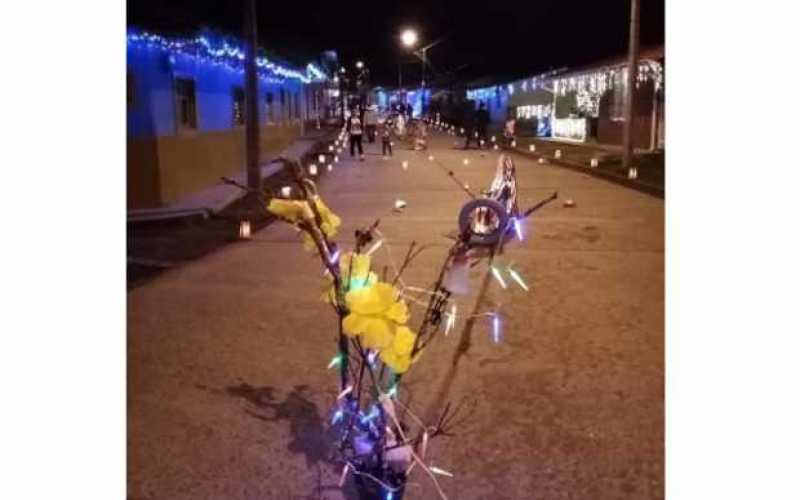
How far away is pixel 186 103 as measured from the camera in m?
17.0

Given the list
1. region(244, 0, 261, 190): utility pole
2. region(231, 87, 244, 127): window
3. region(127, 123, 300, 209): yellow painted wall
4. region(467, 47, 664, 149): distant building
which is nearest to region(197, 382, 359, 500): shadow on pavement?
region(127, 123, 300, 209): yellow painted wall

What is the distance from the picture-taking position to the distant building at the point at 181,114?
1370 cm

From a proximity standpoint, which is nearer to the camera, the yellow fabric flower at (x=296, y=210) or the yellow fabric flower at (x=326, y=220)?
the yellow fabric flower at (x=296, y=210)

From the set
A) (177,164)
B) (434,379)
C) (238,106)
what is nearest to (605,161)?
(238,106)

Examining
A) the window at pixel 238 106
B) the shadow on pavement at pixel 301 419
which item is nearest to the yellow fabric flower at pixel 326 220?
the shadow on pavement at pixel 301 419

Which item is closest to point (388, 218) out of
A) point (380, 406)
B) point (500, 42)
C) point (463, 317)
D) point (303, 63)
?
point (463, 317)

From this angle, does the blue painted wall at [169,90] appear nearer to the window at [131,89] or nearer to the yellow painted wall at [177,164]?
the window at [131,89]

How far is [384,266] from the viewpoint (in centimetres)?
925

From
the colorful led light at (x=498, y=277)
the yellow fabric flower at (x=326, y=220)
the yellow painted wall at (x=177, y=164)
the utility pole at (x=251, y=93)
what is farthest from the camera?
the utility pole at (x=251, y=93)

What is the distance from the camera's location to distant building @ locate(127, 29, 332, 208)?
13.7m

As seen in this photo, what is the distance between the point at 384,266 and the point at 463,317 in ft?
6.96

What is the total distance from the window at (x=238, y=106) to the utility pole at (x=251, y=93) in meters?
5.54

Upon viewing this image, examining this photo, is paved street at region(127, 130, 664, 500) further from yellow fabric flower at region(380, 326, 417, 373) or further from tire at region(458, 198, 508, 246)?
yellow fabric flower at region(380, 326, 417, 373)
